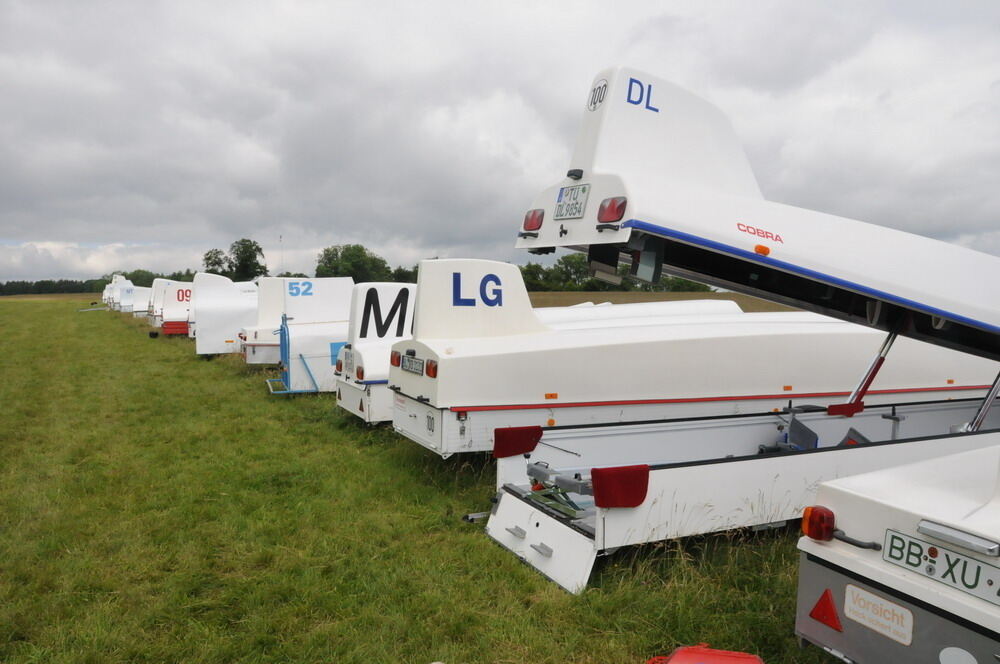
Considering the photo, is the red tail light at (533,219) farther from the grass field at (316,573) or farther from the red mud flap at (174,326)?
the red mud flap at (174,326)

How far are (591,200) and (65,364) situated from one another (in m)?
16.2


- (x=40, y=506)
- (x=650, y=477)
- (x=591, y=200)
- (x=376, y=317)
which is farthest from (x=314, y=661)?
(x=376, y=317)

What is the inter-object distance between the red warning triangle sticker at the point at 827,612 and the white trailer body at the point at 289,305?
10439 millimetres

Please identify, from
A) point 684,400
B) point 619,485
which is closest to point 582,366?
point 684,400

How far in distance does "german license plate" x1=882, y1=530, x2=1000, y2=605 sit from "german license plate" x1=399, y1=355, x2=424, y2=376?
4274mm

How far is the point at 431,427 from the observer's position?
609 cm

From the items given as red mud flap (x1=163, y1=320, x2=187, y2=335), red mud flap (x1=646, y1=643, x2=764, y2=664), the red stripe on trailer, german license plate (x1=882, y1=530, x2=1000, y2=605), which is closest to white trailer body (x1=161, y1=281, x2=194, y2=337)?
red mud flap (x1=163, y1=320, x2=187, y2=335)

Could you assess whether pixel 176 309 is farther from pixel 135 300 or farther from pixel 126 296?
pixel 126 296

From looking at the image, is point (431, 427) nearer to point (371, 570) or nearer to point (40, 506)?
point (371, 570)

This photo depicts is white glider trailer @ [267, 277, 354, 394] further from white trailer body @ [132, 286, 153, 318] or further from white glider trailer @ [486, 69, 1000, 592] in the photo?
white trailer body @ [132, 286, 153, 318]

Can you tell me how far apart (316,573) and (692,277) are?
3.41 m

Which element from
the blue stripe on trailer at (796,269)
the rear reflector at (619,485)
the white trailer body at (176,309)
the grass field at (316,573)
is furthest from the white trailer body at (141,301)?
the rear reflector at (619,485)

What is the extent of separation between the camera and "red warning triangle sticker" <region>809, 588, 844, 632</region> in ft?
8.73

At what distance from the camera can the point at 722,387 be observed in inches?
263
